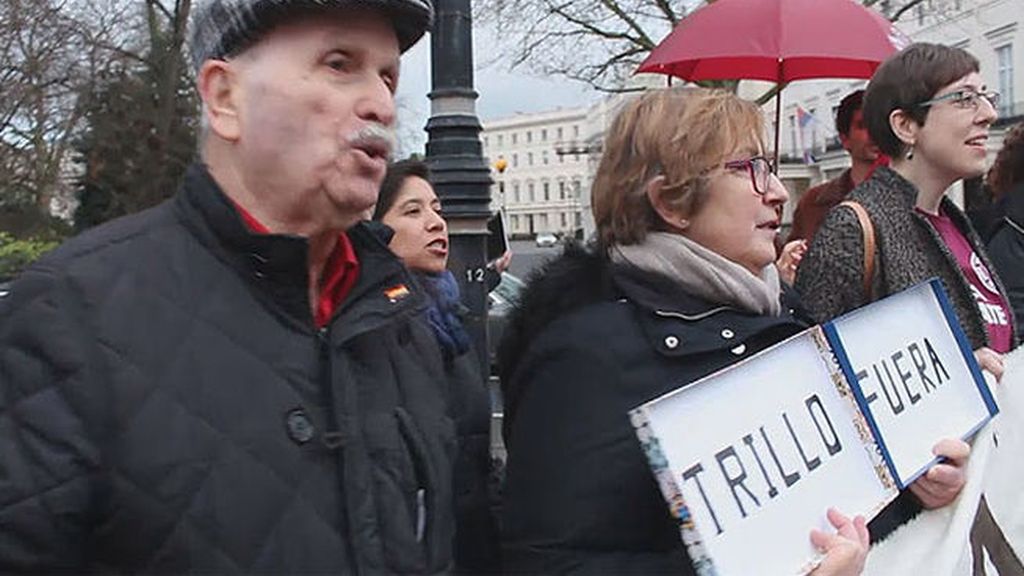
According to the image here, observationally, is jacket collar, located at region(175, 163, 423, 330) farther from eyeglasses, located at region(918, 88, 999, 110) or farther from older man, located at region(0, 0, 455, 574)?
eyeglasses, located at region(918, 88, 999, 110)

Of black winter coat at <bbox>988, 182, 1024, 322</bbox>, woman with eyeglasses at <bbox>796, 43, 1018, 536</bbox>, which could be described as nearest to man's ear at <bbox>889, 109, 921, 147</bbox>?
woman with eyeglasses at <bbox>796, 43, 1018, 536</bbox>

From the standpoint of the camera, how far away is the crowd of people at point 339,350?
4.80ft

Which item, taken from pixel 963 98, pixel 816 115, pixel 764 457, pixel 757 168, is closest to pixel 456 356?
pixel 757 168

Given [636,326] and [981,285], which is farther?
[981,285]

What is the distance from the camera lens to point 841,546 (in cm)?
189

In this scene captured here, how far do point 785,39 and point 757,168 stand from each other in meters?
3.75

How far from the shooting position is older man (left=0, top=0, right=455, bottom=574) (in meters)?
1.45

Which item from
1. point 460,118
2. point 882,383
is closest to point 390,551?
point 882,383

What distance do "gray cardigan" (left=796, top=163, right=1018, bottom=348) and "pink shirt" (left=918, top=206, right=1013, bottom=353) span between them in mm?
53

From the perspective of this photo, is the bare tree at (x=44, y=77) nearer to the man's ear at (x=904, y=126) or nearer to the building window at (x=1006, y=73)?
the man's ear at (x=904, y=126)

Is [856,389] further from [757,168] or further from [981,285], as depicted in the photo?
[981,285]

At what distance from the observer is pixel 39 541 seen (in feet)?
4.66

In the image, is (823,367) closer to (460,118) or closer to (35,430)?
(35,430)

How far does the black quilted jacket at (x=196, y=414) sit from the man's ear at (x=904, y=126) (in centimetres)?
193
